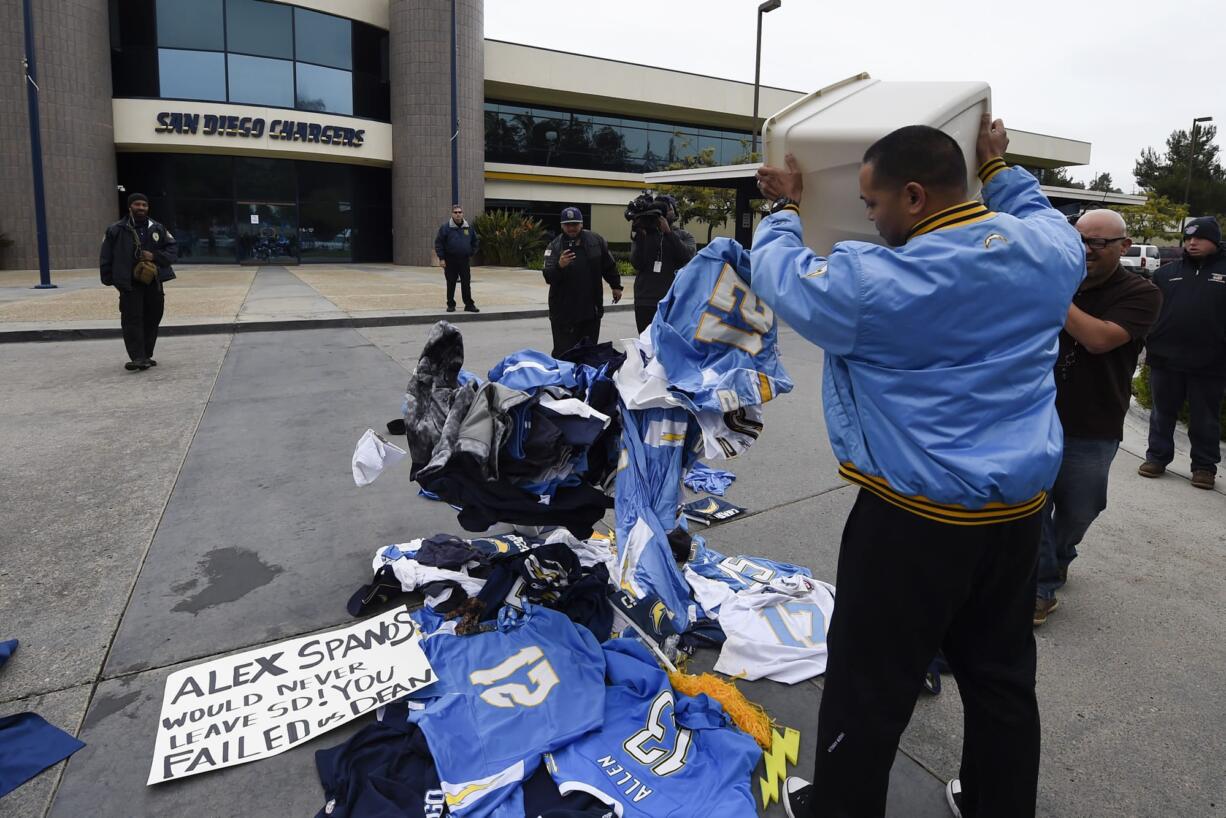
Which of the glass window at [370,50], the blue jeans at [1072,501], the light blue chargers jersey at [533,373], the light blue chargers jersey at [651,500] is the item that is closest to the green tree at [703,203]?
the glass window at [370,50]

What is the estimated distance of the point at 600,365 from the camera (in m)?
3.04

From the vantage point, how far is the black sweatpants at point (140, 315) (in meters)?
8.32

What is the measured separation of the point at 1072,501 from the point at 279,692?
3.40 metres

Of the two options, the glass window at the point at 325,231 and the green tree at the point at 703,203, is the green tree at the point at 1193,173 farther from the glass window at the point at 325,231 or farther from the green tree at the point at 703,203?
the glass window at the point at 325,231

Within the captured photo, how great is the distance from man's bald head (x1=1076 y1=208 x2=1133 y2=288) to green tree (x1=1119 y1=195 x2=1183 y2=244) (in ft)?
125

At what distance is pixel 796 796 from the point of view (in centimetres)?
227

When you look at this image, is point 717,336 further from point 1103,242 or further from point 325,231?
point 325,231

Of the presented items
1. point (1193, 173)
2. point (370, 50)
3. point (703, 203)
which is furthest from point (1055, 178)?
point (370, 50)

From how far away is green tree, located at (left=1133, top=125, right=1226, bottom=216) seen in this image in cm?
5194

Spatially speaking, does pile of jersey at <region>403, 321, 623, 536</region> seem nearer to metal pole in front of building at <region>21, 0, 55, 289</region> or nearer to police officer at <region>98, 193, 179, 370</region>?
police officer at <region>98, 193, 179, 370</region>

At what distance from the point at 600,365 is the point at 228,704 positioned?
6.07ft

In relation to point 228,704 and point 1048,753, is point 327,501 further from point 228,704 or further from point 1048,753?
point 1048,753

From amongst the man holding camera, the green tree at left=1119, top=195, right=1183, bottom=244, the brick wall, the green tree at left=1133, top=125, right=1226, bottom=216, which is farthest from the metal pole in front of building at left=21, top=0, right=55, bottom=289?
the green tree at left=1133, top=125, right=1226, bottom=216

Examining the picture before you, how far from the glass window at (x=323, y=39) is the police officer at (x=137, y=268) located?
19.6 m
